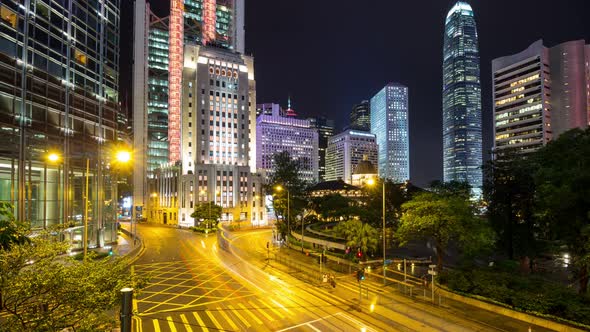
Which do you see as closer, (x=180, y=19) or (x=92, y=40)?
(x=92, y=40)

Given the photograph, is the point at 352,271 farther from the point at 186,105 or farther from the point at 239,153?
the point at 186,105

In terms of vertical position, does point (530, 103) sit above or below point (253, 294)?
above

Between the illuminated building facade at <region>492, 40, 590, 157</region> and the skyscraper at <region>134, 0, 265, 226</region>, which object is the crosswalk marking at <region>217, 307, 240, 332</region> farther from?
the illuminated building facade at <region>492, 40, 590, 157</region>

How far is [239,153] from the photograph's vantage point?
11100 cm

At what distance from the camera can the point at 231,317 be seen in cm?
2225

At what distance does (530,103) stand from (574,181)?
516 feet

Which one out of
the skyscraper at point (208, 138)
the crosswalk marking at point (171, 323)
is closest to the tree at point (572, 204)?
the crosswalk marking at point (171, 323)

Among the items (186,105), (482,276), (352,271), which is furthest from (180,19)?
(482,276)

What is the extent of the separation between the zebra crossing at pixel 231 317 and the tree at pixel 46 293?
406 inches

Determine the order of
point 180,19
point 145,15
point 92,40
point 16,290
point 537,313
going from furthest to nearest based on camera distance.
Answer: point 145,15
point 180,19
point 92,40
point 537,313
point 16,290

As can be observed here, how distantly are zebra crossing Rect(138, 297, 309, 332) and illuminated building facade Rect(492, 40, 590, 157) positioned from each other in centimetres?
15648

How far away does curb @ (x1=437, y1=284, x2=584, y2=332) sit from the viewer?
65.8 ft

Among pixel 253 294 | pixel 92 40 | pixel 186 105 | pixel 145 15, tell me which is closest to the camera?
pixel 253 294

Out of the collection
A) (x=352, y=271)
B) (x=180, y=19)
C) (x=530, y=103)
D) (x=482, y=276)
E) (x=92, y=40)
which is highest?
(x=180, y=19)
